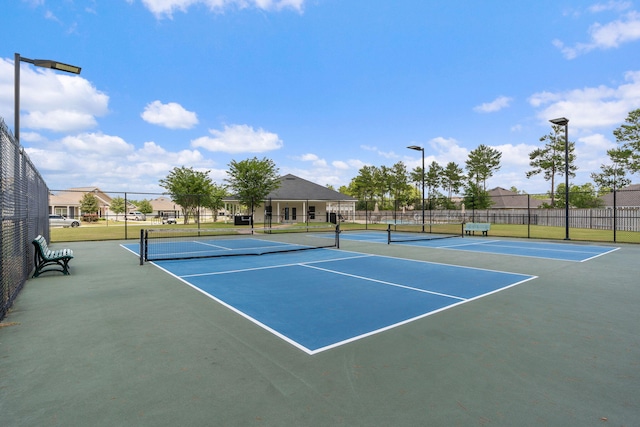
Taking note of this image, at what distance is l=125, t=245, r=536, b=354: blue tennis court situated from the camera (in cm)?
470

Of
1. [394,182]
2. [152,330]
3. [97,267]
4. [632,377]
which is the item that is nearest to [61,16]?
[97,267]

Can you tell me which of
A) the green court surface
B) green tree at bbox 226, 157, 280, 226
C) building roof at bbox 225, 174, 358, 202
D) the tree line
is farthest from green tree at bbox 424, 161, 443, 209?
the green court surface

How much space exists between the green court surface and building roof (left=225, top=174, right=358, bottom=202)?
33027 mm

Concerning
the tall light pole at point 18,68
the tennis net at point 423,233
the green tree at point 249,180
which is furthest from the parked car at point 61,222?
the tennis net at point 423,233

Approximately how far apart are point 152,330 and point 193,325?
542 millimetres

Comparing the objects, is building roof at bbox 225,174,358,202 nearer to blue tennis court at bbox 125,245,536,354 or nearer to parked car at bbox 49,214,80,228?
parked car at bbox 49,214,80,228

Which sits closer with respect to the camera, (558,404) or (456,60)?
(558,404)

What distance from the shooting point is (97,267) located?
32.2 feet

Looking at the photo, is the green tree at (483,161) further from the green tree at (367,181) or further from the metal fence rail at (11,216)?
the metal fence rail at (11,216)

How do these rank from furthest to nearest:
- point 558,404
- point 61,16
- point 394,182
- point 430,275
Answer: point 394,182 → point 61,16 → point 430,275 → point 558,404

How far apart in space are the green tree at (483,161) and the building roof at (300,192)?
21.7m

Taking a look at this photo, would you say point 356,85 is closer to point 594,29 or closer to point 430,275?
point 594,29

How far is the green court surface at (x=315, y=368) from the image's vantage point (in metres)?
2.54

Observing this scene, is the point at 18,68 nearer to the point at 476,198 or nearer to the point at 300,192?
the point at 300,192
